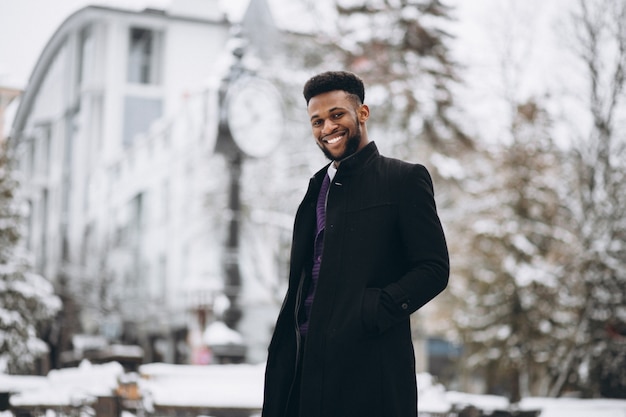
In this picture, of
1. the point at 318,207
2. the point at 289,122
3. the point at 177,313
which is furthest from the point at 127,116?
the point at 318,207

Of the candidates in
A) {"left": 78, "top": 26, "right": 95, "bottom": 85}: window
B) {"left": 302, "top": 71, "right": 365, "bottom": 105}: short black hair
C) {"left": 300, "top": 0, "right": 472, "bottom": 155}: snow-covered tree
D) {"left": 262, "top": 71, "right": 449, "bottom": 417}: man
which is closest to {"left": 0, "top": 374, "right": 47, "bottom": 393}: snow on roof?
{"left": 262, "top": 71, "right": 449, "bottom": 417}: man

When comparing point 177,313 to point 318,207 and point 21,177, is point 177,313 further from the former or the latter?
point 318,207

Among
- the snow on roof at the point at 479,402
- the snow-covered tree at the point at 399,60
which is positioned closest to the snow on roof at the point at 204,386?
the snow on roof at the point at 479,402

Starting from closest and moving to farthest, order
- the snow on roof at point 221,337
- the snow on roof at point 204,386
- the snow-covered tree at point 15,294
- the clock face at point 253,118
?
the snow on roof at point 204,386 → the snow on roof at point 221,337 → the snow-covered tree at point 15,294 → the clock face at point 253,118

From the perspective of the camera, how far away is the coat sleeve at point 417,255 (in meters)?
3.23

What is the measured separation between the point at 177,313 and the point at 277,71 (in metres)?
11.2

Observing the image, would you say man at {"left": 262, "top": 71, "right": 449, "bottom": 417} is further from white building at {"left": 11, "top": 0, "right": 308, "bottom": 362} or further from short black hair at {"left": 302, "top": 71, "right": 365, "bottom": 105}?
white building at {"left": 11, "top": 0, "right": 308, "bottom": 362}

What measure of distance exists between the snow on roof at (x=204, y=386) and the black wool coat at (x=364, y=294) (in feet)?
14.2

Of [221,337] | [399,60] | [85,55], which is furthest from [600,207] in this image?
[85,55]

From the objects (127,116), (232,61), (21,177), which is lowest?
(21,177)

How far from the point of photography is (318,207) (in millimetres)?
3678

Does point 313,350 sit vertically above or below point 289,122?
below

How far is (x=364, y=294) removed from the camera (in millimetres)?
3258

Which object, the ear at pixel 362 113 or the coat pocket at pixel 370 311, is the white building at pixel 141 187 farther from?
the coat pocket at pixel 370 311
